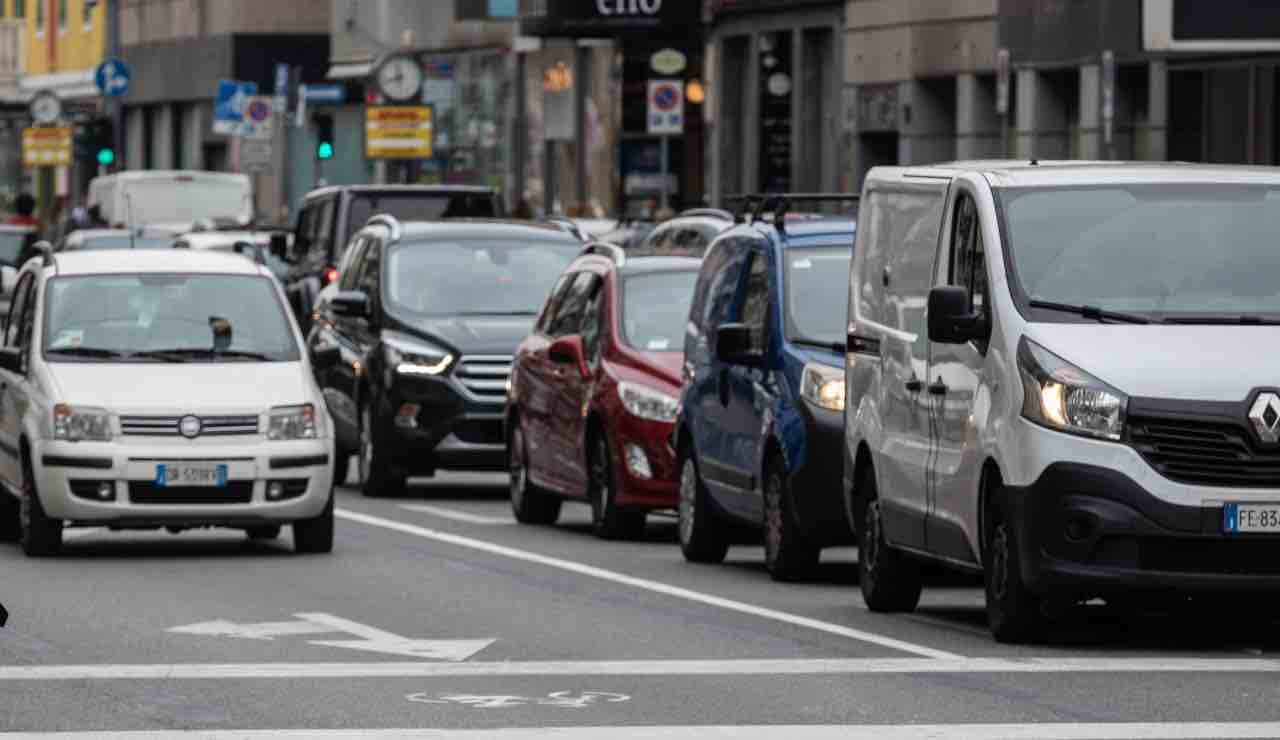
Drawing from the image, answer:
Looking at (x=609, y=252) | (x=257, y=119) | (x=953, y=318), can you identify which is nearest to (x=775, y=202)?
(x=609, y=252)

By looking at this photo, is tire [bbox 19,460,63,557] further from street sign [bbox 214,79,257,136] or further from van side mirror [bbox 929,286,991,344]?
street sign [bbox 214,79,257,136]

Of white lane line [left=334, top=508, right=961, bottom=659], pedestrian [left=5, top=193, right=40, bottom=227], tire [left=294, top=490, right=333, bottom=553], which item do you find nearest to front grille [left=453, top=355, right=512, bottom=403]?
white lane line [left=334, top=508, right=961, bottom=659]

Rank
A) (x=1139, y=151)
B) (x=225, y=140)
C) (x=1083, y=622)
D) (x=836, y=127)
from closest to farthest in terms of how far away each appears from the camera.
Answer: (x=1083, y=622) < (x=1139, y=151) < (x=836, y=127) < (x=225, y=140)

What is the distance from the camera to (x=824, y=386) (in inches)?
699

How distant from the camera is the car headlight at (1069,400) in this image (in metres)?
13.6

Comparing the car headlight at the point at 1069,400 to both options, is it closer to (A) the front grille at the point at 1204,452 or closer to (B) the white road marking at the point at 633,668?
(A) the front grille at the point at 1204,452

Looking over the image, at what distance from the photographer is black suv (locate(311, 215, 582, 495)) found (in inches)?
1000

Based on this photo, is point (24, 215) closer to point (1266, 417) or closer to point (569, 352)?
point (569, 352)

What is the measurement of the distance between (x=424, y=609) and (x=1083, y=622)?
9.52 ft

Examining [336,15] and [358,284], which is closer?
[358,284]

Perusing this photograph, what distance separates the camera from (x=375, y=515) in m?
24.0

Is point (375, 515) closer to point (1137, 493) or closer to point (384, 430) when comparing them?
point (384, 430)

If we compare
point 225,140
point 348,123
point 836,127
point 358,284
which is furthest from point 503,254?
point 225,140

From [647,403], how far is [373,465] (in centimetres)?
518
